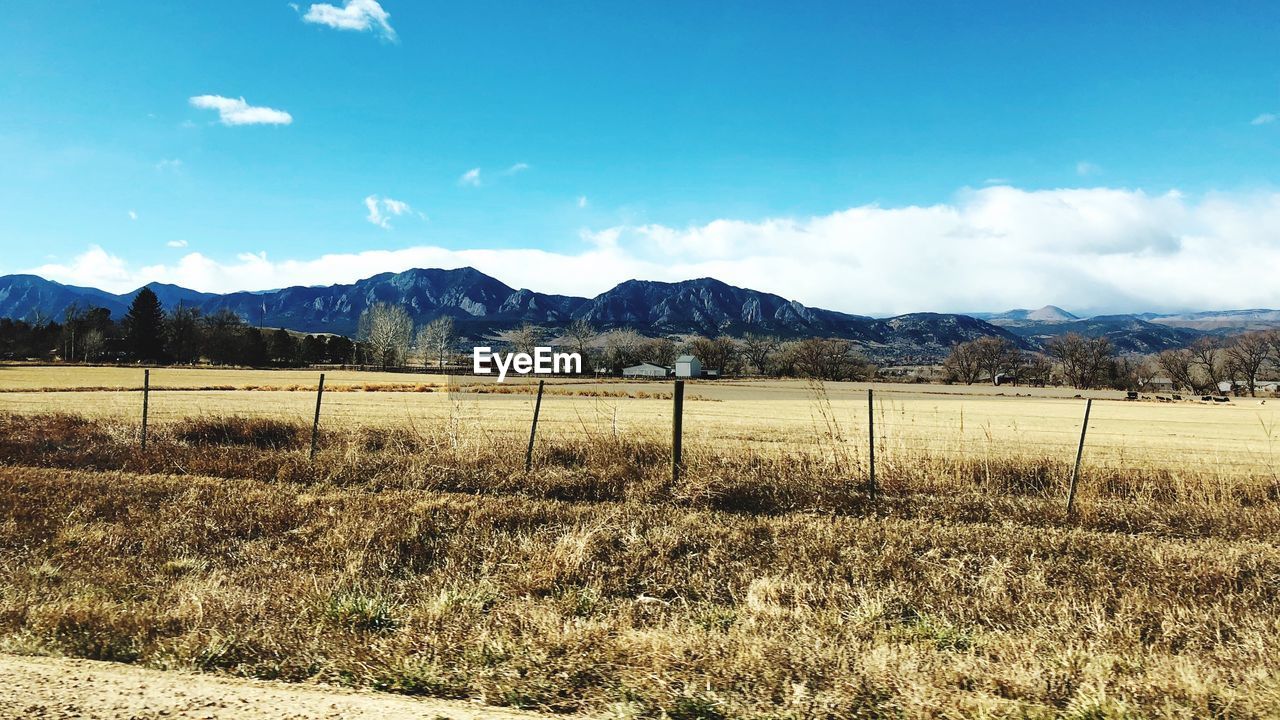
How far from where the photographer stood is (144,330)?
121 meters

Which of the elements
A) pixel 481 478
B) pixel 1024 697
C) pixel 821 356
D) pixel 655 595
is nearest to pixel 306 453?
pixel 481 478

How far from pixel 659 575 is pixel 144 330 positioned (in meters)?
140

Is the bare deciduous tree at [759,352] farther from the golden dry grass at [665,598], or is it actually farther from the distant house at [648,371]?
the golden dry grass at [665,598]

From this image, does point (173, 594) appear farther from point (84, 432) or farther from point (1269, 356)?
point (1269, 356)

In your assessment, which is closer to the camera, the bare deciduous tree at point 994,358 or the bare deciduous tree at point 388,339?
the bare deciduous tree at point 388,339

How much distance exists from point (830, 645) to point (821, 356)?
140152 mm

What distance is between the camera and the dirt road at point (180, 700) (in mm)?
4164

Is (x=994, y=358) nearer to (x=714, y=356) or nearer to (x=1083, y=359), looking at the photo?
(x=1083, y=359)

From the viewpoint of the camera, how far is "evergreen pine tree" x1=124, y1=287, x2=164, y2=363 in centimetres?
12088

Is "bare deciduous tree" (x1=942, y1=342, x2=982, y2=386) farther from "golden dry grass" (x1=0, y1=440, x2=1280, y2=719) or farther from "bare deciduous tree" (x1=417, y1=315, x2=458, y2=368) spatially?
"golden dry grass" (x1=0, y1=440, x2=1280, y2=719)

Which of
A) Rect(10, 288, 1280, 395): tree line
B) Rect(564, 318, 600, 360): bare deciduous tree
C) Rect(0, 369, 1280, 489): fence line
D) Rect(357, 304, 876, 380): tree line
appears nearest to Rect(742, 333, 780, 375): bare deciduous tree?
Rect(357, 304, 876, 380): tree line

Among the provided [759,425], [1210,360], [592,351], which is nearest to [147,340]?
[592,351]

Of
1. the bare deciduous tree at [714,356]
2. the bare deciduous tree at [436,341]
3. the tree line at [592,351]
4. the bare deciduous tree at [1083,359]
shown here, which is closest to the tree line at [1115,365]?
the bare deciduous tree at [1083,359]

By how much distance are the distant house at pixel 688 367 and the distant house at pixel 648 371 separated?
14.0 feet
